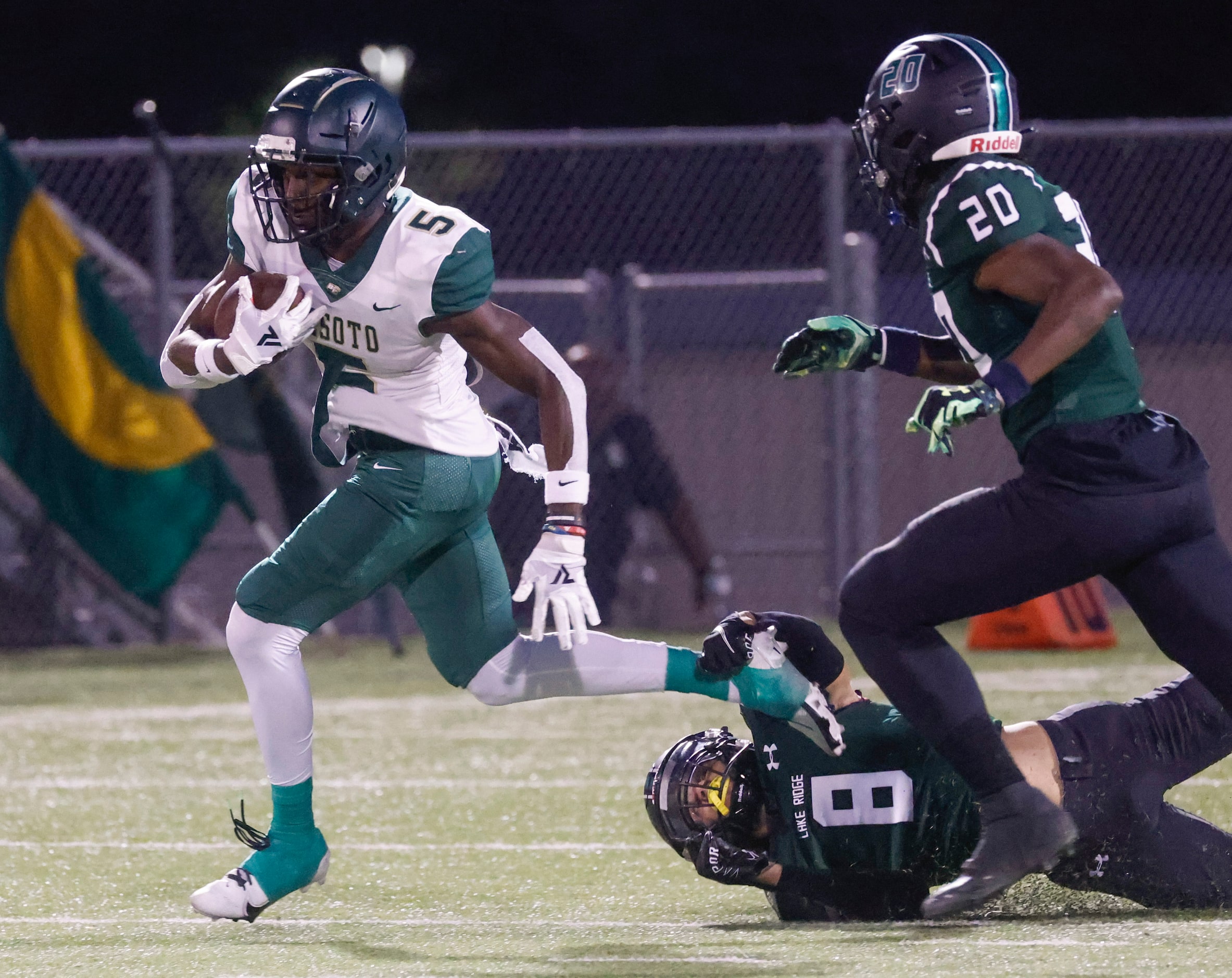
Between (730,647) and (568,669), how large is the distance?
1.28 feet

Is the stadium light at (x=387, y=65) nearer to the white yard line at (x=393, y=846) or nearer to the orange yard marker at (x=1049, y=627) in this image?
the orange yard marker at (x=1049, y=627)

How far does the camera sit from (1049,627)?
869cm

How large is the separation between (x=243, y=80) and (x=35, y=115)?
1966 mm

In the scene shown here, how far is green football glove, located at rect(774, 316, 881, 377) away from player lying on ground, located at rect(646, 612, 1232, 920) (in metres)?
0.68

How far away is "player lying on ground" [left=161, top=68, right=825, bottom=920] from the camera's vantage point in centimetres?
380

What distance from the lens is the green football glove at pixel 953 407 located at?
10.8ft

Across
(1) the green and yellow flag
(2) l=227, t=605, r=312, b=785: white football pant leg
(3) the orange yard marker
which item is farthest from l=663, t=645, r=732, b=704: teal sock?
(1) the green and yellow flag

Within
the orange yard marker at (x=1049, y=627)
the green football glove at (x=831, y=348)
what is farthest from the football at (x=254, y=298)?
the orange yard marker at (x=1049, y=627)

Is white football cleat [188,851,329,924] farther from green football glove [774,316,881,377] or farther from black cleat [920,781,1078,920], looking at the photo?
green football glove [774,316,881,377]

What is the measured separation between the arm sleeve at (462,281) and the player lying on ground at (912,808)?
3.30ft

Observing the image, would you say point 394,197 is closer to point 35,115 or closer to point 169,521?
point 169,521

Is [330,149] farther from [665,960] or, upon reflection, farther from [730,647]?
[665,960]

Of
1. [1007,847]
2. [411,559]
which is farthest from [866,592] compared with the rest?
[411,559]

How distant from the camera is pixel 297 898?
163 inches
